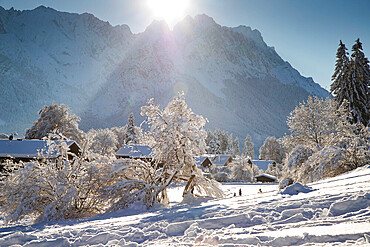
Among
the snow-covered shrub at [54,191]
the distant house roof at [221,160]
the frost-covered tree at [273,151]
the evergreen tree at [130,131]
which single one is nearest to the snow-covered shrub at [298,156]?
the snow-covered shrub at [54,191]

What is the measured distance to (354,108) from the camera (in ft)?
84.7

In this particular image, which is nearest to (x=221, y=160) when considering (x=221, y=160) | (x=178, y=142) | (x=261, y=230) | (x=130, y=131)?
(x=221, y=160)

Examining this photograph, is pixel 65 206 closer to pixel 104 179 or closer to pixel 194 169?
pixel 104 179

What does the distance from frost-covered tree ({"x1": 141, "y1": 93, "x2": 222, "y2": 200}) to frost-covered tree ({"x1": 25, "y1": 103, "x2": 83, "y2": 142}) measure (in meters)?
29.1

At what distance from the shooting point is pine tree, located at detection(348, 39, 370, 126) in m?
25.7

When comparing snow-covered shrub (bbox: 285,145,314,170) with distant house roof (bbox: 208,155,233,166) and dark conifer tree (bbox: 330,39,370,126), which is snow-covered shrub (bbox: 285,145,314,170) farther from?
distant house roof (bbox: 208,155,233,166)

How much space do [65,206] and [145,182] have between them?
3.25 m

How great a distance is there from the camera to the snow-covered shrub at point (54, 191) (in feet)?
28.8

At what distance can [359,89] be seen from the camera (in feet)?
85.7

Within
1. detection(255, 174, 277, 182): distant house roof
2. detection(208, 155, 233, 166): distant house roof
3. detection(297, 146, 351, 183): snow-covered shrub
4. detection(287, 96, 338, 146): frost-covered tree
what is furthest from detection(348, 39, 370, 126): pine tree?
detection(208, 155, 233, 166): distant house roof

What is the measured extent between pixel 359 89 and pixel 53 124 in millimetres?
41219

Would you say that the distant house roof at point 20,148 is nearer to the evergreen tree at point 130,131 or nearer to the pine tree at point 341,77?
the evergreen tree at point 130,131

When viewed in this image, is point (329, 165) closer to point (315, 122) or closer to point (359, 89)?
point (315, 122)

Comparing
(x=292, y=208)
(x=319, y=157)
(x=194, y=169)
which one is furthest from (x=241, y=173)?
(x=292, y=208)
